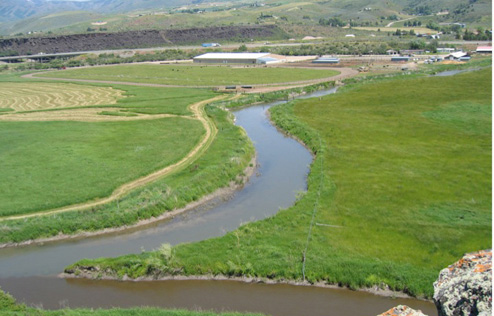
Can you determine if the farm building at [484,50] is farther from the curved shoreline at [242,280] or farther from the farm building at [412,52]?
the curved shoreline at [242,280]

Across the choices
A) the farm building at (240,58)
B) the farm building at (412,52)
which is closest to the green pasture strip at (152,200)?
the farm building at (240,58)

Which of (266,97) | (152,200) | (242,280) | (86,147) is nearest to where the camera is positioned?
(242,280)

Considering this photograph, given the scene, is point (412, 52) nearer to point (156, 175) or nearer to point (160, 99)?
point (160, 99)

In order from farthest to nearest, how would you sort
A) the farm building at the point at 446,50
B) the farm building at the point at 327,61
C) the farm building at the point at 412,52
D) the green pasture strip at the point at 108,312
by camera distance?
1. the farm building at the point at 412,52
2. the farm building at the point at 446,50
3. the farm building at the point at 327,61
4. the green pasture strip at the point at 108,312

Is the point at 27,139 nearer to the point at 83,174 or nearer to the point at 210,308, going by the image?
the point at 83,174

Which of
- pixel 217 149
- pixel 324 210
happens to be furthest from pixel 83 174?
pixel 324 210

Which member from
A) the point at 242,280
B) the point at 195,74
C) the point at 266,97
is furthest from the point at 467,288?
the point at 195,74
